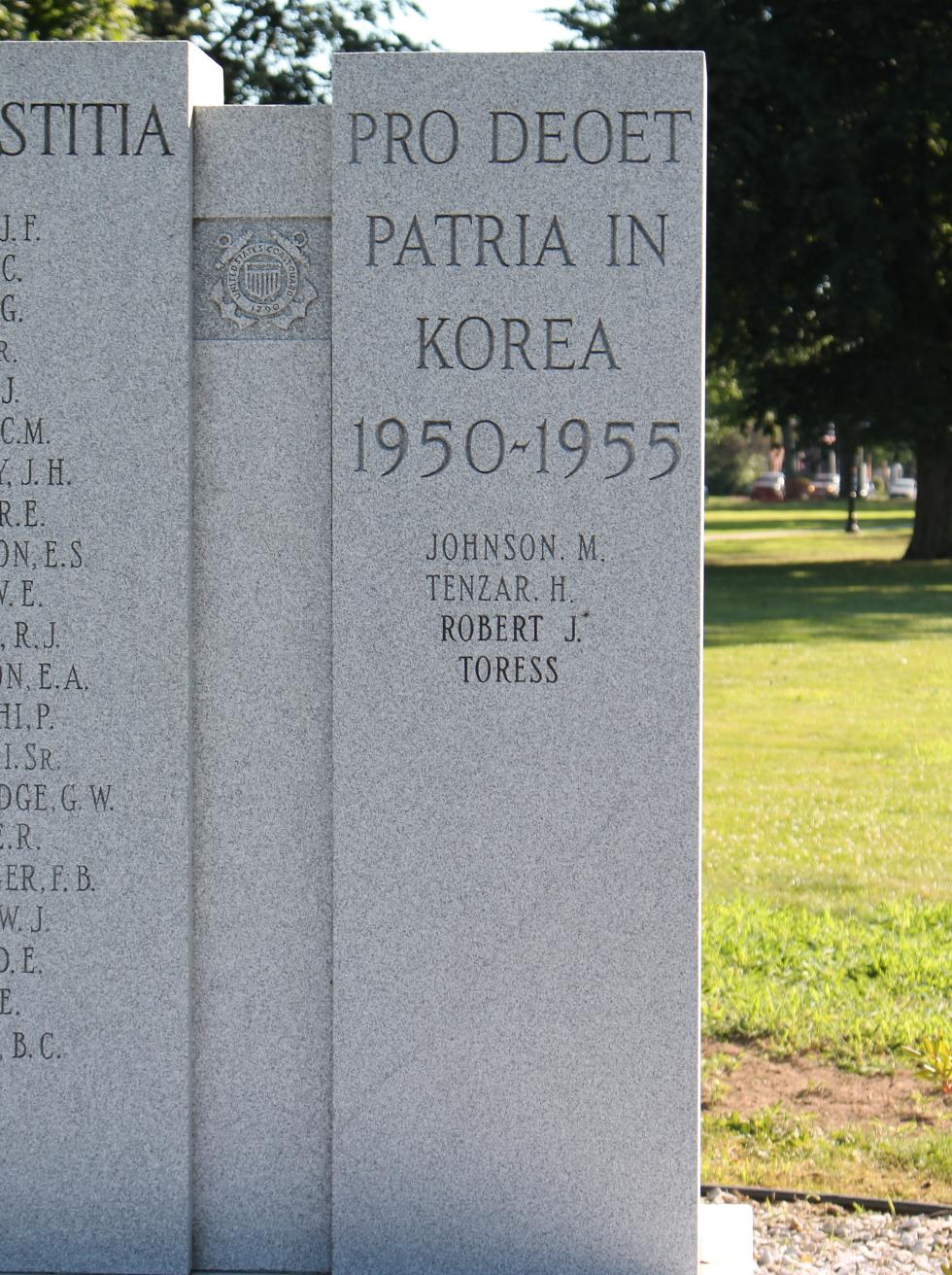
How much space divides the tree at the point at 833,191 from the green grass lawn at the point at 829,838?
293 inches

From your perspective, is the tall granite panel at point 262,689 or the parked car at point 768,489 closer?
the tall granite panel at point 262,689

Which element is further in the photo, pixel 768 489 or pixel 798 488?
pixel 798 488

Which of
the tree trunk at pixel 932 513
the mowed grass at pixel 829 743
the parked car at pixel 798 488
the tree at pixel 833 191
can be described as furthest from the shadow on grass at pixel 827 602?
the parked car at pixel 798 488

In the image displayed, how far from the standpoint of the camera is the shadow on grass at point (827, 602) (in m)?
20.7

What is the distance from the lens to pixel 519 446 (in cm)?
398

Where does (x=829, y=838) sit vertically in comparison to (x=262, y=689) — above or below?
below

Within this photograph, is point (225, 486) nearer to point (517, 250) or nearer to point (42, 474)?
point (42, 474)

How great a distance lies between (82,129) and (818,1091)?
380 centimetres

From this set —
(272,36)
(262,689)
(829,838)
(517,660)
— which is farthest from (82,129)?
(272,36)

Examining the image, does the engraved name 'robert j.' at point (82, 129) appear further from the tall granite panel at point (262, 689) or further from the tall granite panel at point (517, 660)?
the tall granite panel at point (517, 660)

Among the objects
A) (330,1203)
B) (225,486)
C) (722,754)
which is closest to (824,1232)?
(330,1203)

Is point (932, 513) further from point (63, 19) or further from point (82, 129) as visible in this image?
point (82, 129)

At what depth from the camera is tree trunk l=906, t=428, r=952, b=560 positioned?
1275 inches

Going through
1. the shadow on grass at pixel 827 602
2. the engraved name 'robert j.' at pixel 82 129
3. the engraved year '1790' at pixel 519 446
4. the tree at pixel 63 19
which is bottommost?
the shadow on grass at pixel 827 602
